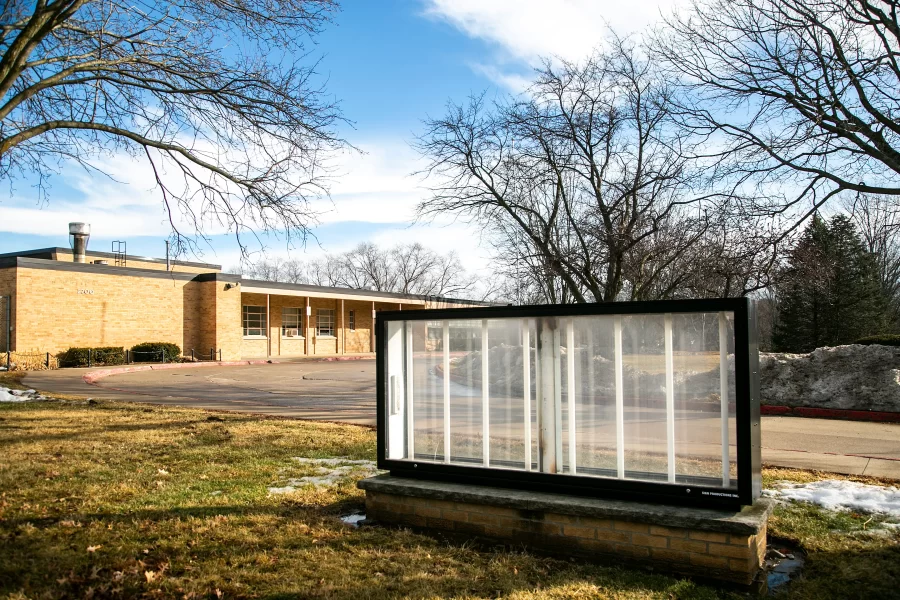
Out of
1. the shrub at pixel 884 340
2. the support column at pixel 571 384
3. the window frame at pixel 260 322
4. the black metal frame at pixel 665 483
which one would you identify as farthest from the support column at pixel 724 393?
the window frame at pixel 260 322

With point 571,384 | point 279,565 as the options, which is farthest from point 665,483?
point 279,565

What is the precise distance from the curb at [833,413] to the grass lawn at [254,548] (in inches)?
281

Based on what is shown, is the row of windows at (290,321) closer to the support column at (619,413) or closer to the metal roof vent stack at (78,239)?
the metal roof vent stack at (78,239)

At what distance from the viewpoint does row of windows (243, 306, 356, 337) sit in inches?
1403

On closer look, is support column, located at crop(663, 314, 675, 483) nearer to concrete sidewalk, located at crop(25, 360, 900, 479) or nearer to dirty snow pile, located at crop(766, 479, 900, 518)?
dirty snow pile, located at crop(766, 479, 900, 518)

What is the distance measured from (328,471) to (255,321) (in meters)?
30.6

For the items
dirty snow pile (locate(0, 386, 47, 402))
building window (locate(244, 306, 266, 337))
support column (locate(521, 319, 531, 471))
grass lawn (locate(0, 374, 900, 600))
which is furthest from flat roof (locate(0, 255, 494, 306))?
support column (locate(521, 319, 531, 471))

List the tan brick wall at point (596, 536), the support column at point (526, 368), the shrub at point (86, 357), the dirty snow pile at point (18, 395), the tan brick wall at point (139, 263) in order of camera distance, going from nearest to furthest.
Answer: the tan brick wall at point (596, 536), the support column at point (526, 368), the dirty snow pile at point (18, 395), the shrub at point (86, 357), the tan brick wall at point (139, 263)

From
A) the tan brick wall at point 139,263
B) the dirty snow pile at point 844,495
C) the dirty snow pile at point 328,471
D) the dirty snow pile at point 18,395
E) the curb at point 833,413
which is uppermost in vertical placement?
the tan brick wall at point 139,263

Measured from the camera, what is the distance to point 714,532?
3990mm

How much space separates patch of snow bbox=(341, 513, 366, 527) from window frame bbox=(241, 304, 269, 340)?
101 ft

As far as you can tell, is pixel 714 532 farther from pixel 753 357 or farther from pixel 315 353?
pixel 315 353

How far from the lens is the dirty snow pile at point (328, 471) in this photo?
634 cm

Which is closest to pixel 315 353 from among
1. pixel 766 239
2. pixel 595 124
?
pixel 595 124
